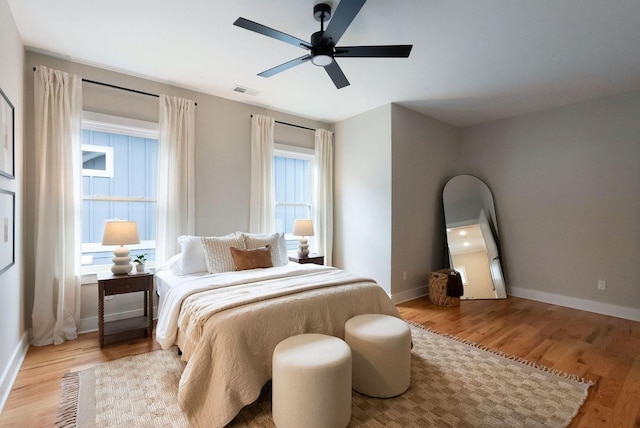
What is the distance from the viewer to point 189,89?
3682mm

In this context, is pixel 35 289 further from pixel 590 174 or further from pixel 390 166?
pixel 590 174

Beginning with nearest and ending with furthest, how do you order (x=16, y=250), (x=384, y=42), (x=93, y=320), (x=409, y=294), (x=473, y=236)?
(x=16, y=250) → (x=384, y=42) → (x=93, y=320) → (x=409, y=294) → (x=473, y=236)

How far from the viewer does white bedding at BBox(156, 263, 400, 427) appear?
1.75m

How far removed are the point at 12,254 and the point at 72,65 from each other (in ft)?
6.44

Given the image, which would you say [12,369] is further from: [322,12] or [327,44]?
[322,12]

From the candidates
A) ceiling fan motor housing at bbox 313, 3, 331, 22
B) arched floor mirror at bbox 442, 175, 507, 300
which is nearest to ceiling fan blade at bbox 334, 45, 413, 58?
ceiling fan motor housing at bbox 313, 3, 331, 22

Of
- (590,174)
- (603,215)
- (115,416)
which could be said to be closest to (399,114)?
(590,174)

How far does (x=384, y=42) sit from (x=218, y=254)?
2567mm

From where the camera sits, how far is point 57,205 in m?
2.88

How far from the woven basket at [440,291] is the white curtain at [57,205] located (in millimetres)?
4183

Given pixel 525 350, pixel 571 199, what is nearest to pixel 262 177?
pixel 525 350

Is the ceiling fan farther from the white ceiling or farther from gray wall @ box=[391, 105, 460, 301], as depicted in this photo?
gray wall @ box=[391, 105, 460, 301]

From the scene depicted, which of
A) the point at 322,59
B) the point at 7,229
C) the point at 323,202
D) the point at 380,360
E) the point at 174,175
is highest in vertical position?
the point at 322,59

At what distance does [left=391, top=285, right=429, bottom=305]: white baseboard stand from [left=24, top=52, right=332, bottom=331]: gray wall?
2.33 m
